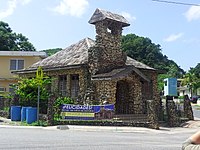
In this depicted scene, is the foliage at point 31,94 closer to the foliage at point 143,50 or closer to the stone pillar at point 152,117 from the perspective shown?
the stone pillar at point 152,117

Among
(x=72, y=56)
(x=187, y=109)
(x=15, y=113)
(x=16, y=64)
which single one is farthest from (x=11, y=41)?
(x=187, y=109)

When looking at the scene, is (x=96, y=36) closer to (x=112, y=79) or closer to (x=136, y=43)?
(x=112, y=79)

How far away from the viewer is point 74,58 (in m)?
26.1

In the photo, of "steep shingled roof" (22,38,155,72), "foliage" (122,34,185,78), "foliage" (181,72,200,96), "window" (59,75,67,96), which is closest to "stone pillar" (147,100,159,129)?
"steep shingled roof" (22,38,155,72)

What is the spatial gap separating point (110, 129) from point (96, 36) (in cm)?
876

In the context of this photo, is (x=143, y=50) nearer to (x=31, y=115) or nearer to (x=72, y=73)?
(x=72, y=73)

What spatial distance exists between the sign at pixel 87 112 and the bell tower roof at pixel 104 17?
760 centimetres

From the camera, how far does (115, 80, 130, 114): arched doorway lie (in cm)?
2448

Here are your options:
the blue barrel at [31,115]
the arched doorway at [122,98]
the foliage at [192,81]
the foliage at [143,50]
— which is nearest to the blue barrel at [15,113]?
the blue barrel at [31,115]

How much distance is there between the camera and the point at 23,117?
21.8 meters

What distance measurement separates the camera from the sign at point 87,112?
20.2 metres

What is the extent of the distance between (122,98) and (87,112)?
5577mm

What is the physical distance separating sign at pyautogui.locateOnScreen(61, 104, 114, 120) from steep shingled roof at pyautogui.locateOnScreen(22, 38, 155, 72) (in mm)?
4728

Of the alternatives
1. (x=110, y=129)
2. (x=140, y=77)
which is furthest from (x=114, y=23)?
(x=110, y=129)
